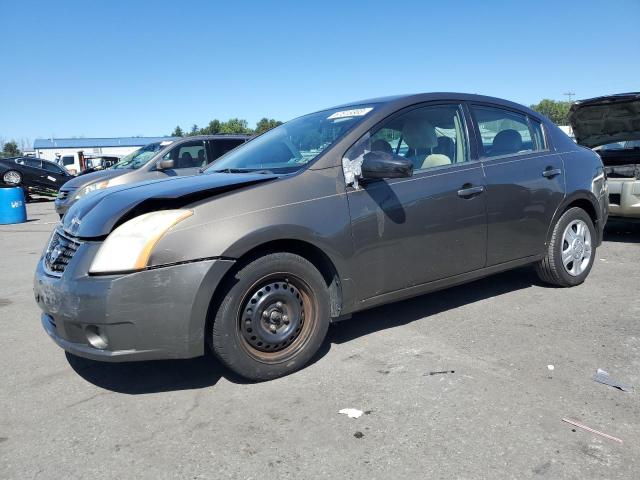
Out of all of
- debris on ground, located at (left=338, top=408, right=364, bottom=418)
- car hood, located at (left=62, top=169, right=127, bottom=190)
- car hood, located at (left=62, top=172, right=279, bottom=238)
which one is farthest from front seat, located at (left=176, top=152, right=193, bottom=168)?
debris on ground, located at (left=338, top=408, right=364, bottom=418)

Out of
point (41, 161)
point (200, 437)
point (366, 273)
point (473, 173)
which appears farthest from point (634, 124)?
point (41, 161)

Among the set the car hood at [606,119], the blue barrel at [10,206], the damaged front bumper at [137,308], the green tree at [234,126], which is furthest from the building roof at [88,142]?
the damaged front bumper at [137,308]

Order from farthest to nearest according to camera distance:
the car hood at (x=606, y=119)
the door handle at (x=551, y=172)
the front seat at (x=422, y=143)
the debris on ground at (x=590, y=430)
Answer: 1. the car hood at (x=606, y=119)
2. the door handle at (x=551, y=172)
3. the front seat at (x=422, y=143)
4. the debris on ground at (x=590, y=430)

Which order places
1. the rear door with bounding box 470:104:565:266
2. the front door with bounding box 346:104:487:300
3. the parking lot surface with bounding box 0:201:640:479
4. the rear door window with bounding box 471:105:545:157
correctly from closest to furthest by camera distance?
1. the parking lot surface with bounding box 0:201:640:479
2. the front door with bounding box 346:104:487:300
3. the rear door with bounding box 470:104:565:266
4. the rear door window with bounding box 471:105:545:157

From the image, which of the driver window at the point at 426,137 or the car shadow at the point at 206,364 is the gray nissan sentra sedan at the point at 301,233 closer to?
the driver window at the point at 426,137

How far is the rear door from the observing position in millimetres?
4105

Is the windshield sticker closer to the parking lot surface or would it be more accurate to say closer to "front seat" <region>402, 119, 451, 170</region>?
"front seat" <region>402, 119, 451, 170</region>

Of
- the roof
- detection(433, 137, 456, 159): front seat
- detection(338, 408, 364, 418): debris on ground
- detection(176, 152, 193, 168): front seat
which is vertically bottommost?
detection(338, 408, 364, 418): debris on ground

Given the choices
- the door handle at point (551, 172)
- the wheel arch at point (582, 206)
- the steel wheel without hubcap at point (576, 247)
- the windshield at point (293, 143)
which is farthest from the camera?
the steel wheel without hubcap at point (576, 247)

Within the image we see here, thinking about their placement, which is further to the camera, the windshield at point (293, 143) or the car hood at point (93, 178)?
the car hood at point (93, 178)

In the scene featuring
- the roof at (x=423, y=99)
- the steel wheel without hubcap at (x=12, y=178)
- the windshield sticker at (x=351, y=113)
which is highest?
the steel wheel without hubcap at (x=12, y=178)

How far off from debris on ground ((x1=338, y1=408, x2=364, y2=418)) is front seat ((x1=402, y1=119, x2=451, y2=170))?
1809 mm

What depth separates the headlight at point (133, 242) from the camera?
107 inches

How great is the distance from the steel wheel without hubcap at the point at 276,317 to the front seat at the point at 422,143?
132 centimetres
